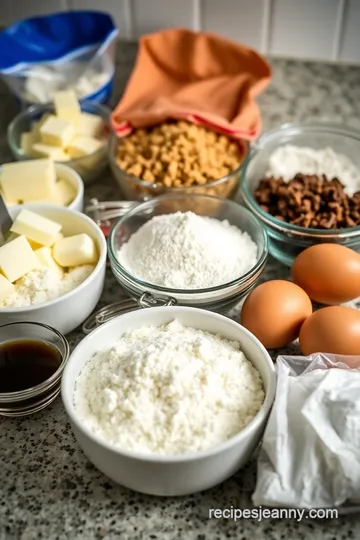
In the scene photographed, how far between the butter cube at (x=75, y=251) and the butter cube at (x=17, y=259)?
50mm

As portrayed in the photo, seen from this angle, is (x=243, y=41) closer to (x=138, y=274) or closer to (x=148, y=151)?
(x=148, y=151)

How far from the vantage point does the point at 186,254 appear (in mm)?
1172

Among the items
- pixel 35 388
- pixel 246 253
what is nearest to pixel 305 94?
pixel 246 253

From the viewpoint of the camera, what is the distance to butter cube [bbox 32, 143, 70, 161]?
1466 mm

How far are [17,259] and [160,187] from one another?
0.36 metres

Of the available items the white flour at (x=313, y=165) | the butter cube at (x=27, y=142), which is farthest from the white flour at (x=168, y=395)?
the butter cube at (x=27, y=142)

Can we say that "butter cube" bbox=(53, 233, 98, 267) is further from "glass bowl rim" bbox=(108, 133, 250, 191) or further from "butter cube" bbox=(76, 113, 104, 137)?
"butter cube" bbox=(76, 113, 104, 137)

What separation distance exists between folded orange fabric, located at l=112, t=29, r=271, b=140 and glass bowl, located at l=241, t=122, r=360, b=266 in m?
0.05

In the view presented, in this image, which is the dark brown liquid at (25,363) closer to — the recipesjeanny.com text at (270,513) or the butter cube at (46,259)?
the butter cube at (46,259)

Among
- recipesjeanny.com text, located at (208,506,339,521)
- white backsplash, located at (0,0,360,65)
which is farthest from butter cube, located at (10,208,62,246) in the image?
white backsplash, located at (0,0,360,65)

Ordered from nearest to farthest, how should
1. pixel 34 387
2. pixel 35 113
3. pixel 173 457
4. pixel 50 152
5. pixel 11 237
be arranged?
pixel 173 457, pixel 34 387, pixel 11 237, pixel 50 152, pixel 35 113

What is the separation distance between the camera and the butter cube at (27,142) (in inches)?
59.7

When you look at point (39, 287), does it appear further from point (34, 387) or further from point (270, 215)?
point (270, 215)

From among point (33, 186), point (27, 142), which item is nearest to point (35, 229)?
point (33, 186)
